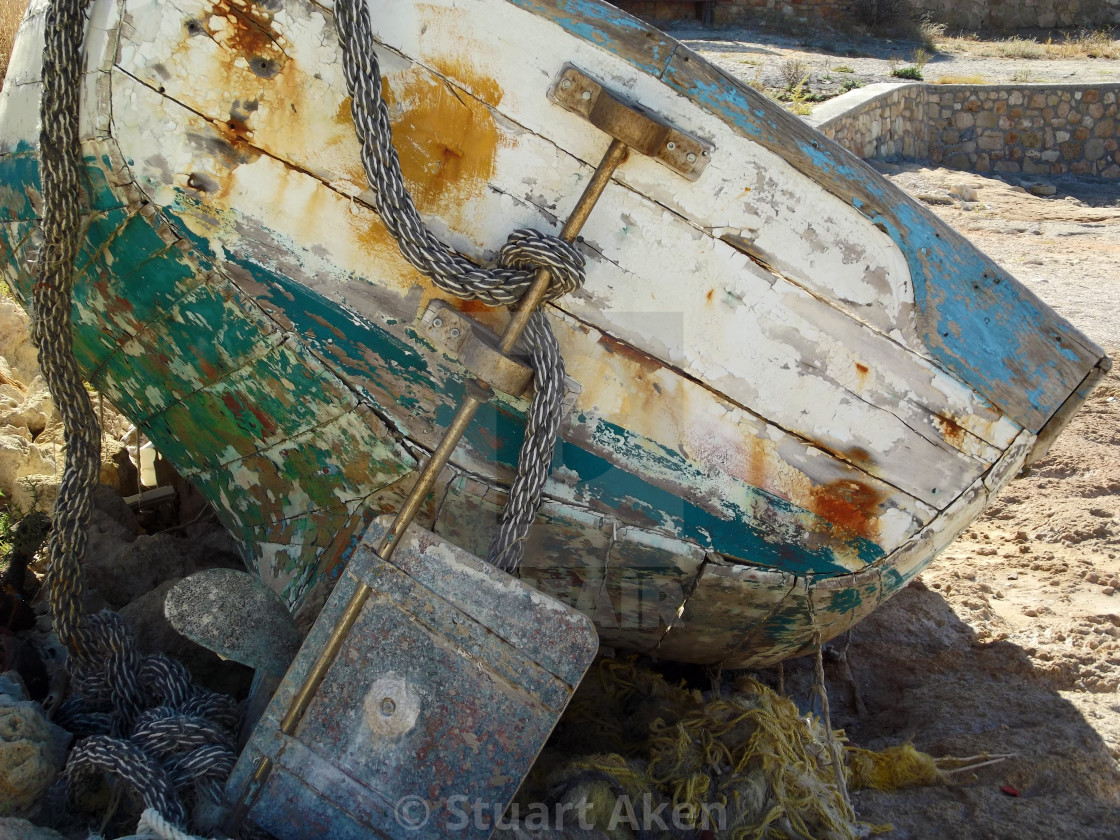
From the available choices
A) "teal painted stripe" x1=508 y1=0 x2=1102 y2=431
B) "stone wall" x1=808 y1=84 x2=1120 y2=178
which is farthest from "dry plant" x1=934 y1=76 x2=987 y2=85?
"teal painted stripe" x1=508 y1=0 x2=1102 y2=431

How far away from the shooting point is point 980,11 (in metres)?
14.3

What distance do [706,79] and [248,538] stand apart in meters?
1.41

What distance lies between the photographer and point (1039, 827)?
6.69ft

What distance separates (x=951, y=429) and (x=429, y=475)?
1057 mm

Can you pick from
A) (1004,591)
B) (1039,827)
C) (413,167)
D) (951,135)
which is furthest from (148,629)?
(951,135)

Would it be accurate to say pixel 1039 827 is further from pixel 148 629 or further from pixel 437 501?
pixel 148 629

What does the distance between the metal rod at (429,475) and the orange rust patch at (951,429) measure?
2.72 ft

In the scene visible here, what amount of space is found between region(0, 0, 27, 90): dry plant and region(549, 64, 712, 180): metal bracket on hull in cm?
484

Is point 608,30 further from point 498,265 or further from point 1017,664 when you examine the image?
point 1017,664

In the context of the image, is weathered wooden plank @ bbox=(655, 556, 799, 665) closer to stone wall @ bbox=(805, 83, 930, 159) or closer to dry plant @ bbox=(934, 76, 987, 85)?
stone wall @ bbox=(805, 83, 930, 159)

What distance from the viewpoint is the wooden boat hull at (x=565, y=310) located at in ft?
5.95

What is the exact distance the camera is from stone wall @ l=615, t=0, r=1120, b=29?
13391mm

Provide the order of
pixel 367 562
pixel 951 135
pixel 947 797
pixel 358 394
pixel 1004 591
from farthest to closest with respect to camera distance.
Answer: pixel 951 135
pixel 1004 591
pixel 947 797
pixel 358 394
pixel 367 562

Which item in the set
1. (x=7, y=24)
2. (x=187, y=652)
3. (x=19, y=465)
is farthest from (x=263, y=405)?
→ (x=7, y=24)
